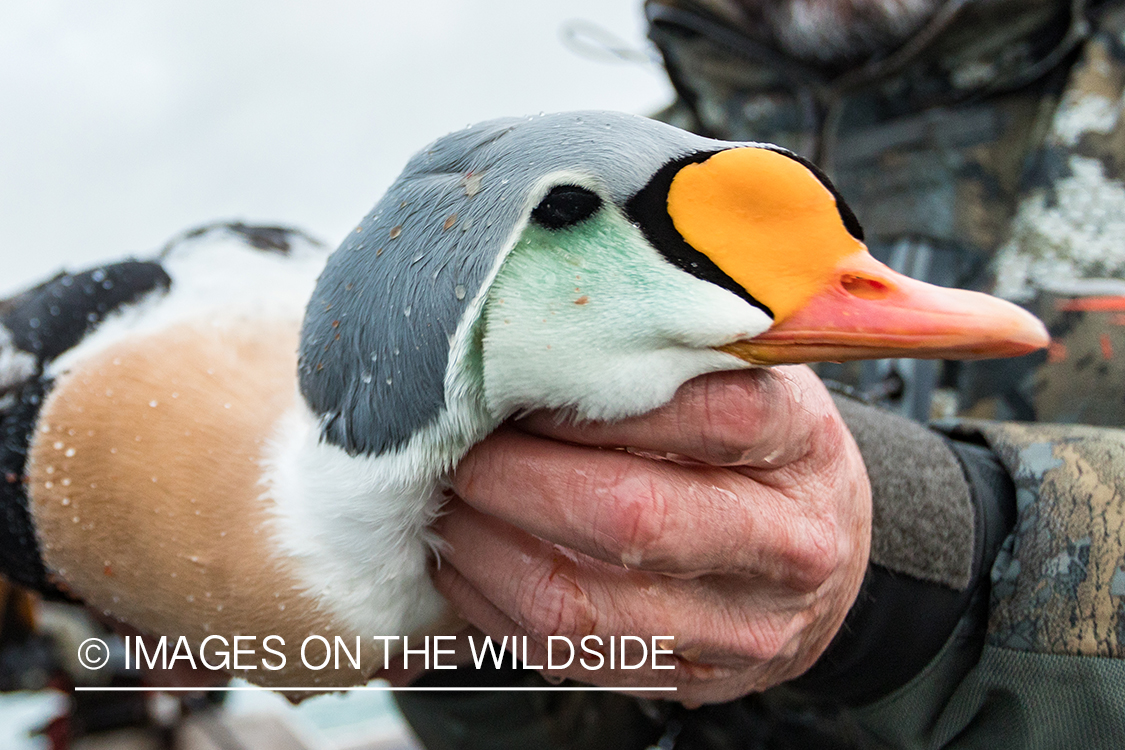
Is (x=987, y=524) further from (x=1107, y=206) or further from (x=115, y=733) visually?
(x=115, y=733)

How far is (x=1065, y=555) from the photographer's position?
23.6 inches

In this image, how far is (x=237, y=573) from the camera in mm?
541

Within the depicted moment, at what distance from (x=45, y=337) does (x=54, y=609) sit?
102 cm

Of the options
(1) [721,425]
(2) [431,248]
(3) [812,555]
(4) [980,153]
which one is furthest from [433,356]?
(4) [980,153]

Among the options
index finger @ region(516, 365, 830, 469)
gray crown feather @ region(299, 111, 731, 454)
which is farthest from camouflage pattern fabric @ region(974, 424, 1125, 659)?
gray crown feather @ region(299, 111, 731, 454)

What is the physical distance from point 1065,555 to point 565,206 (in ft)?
1.70

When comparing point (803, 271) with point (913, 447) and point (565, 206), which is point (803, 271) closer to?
point (565, 206)

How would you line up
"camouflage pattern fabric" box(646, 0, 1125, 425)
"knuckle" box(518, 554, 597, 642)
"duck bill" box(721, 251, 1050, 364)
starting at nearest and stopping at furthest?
"duck bill" box(721, 251, 1050, 364)
"knuckle" box(518, 554, 597, 642)
"camouflage pattern fabric" box(646, 0, 1125, 425)

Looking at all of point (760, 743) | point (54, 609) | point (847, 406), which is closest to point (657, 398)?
point (847, 406)

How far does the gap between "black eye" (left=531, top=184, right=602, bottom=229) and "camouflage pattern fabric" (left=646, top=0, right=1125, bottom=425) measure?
A: 76cm

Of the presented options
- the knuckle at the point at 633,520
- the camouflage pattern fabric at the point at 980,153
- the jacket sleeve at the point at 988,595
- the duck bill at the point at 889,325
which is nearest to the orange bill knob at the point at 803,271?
the duck bill at the point at 889,325

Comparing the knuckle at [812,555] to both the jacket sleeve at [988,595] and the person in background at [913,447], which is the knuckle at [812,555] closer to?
the person in background at [913,447]

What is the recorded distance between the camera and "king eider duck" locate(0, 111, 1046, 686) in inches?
15.3

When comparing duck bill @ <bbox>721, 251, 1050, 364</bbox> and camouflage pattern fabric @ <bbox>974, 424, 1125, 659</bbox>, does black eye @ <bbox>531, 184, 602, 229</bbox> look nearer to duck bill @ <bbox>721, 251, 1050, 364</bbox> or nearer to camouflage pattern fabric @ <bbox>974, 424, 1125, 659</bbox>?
duck bill @ <bbox>721, 251, 1050, 364</bbox>
